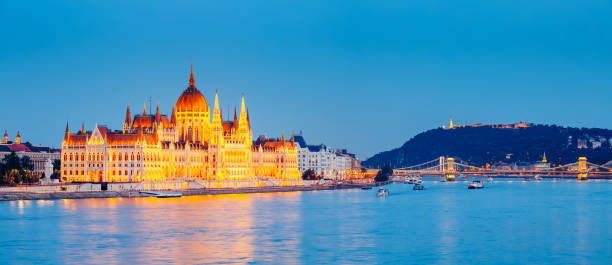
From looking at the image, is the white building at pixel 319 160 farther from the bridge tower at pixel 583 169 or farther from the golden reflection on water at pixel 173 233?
the golden reflection on water at pixel 173 233

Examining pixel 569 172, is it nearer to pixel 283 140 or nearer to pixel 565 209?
pixel 283 140

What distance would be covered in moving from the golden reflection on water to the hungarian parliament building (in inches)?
1055

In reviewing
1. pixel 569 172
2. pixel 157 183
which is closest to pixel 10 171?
pixel 157 183

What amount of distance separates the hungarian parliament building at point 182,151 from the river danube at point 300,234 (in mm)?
25639

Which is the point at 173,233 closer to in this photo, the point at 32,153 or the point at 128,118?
the point at 128,118

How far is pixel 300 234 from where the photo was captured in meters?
43.7

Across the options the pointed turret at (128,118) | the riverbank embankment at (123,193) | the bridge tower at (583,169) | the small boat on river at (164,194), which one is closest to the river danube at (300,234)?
the riverbank embankment at (123,193)

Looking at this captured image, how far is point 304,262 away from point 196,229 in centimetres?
1340

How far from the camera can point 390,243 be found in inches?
1563

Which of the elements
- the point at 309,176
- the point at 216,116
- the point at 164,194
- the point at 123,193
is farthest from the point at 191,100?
the point at 123,193

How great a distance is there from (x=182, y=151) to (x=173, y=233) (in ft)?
192

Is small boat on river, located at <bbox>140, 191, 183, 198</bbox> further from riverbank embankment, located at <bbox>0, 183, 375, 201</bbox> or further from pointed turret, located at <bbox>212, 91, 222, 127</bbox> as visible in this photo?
pointed turret, located at <bbox>212, 91, 222, 127</bbox>

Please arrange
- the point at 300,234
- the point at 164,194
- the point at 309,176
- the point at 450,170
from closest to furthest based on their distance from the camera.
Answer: the point at 300,234 < the point at 164,194 < the point at 309,176 < the point at 450,170

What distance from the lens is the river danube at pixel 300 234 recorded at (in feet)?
115
